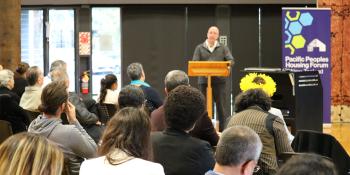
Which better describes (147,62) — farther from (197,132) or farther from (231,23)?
(197,132)

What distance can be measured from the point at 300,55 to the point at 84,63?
4621 millimetres

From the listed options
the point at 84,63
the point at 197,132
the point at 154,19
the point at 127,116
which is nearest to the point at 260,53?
the point at 154,19

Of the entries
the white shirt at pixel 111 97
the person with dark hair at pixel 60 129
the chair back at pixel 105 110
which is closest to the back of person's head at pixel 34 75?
the chair back at pixel 105 110

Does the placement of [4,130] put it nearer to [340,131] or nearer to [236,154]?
[236,154]

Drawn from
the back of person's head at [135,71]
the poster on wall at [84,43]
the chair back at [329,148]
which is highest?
the poster on wall at [84,43]

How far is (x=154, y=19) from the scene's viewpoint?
41.7 feet

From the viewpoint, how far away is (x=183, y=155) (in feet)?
11.4

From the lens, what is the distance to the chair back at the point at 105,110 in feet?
22.1

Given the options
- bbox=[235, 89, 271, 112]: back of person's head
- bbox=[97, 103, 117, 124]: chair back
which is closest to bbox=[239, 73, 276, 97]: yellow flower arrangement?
bbox=[235, 89, 271, 112]: back of person's head

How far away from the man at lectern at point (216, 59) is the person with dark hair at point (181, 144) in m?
5.64

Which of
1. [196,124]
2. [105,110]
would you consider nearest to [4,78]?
[105,110]

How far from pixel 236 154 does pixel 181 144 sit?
73cm

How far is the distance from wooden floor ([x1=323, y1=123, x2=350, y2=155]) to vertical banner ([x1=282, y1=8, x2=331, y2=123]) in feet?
3.22

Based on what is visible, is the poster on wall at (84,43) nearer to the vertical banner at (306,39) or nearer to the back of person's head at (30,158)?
the vertical banner at (306,39)
